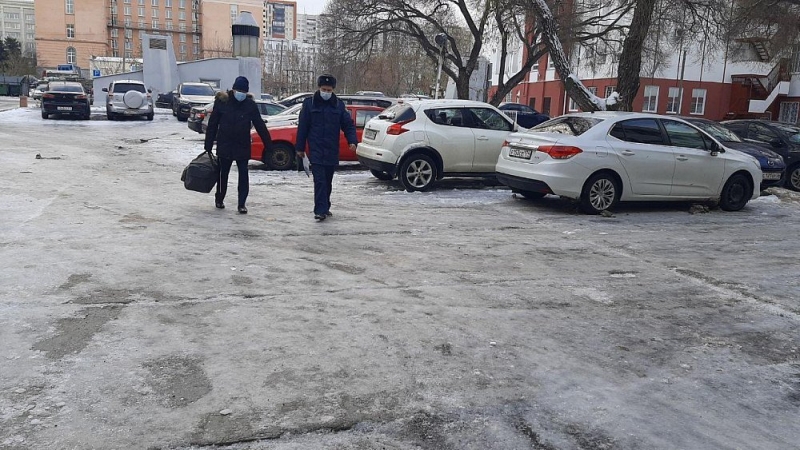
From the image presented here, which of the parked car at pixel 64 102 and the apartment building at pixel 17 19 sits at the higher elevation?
the apartment building at pixel 17 19

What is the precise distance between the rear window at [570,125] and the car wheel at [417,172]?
198cm

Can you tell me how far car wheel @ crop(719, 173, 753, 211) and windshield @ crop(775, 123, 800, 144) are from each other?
5160 mm

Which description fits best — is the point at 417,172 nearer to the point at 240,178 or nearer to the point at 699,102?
the point at 240,178

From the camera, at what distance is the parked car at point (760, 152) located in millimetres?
13211

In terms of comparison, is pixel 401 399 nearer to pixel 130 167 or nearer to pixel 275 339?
pixel 275 339

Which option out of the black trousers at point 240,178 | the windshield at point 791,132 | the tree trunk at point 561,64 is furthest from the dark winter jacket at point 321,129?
the windshield at point 791,132

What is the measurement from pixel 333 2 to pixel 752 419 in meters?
30.1

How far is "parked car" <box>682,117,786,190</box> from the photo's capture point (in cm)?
1321

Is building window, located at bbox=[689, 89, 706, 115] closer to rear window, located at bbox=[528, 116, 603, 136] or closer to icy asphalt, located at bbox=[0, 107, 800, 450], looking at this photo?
rear window, located at bbox=[528, 116, 603, 136]

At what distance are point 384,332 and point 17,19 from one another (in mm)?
156444

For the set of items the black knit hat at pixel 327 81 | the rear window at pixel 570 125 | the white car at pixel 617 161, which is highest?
the black knit hat at pixel 327 81

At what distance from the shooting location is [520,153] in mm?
10195

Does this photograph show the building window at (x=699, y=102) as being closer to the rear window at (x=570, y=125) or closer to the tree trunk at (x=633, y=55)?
the tree trunk at (x=633, y=55)

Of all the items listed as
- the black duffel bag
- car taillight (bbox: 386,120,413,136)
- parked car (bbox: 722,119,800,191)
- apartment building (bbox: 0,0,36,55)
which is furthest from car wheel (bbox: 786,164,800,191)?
apartment building (bbox: 0,0,36,55)
